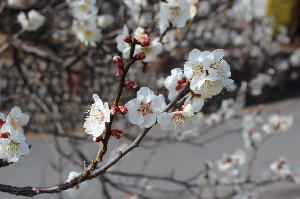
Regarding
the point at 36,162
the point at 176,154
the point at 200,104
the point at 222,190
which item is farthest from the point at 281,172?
the point at 36,162

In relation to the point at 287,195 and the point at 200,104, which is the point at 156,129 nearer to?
the point at 287,195

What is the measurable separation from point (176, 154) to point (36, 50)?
3.55 meters

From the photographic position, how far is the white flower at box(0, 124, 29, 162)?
2.80 ft

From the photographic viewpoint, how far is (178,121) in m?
0.84

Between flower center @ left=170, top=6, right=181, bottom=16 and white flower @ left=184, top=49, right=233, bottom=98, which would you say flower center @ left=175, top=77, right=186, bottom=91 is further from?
flower center @ left=170, top=6, right=181, bottom=16

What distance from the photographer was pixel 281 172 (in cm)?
255

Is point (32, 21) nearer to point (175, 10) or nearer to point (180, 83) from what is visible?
point (175, 10)

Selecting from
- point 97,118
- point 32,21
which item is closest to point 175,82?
point 97,118

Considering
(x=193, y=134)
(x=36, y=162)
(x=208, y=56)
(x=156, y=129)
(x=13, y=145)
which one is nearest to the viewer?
(x=208, y=56)

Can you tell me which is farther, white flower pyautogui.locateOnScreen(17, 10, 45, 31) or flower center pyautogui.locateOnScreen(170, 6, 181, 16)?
white flower pyautogui.locateOnScreen(17, 10, 45, 31)

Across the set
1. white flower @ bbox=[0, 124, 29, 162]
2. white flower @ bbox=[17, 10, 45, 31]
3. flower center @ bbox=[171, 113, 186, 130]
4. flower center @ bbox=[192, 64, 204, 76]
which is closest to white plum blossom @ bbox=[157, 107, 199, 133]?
flower center @ bbox=[171, 113, 186, 130]

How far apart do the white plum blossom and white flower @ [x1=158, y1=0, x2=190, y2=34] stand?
2.04 ft

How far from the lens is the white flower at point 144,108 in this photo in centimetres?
83

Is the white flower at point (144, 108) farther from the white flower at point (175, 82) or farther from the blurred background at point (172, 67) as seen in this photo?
the blurred background at point (172, 67)
